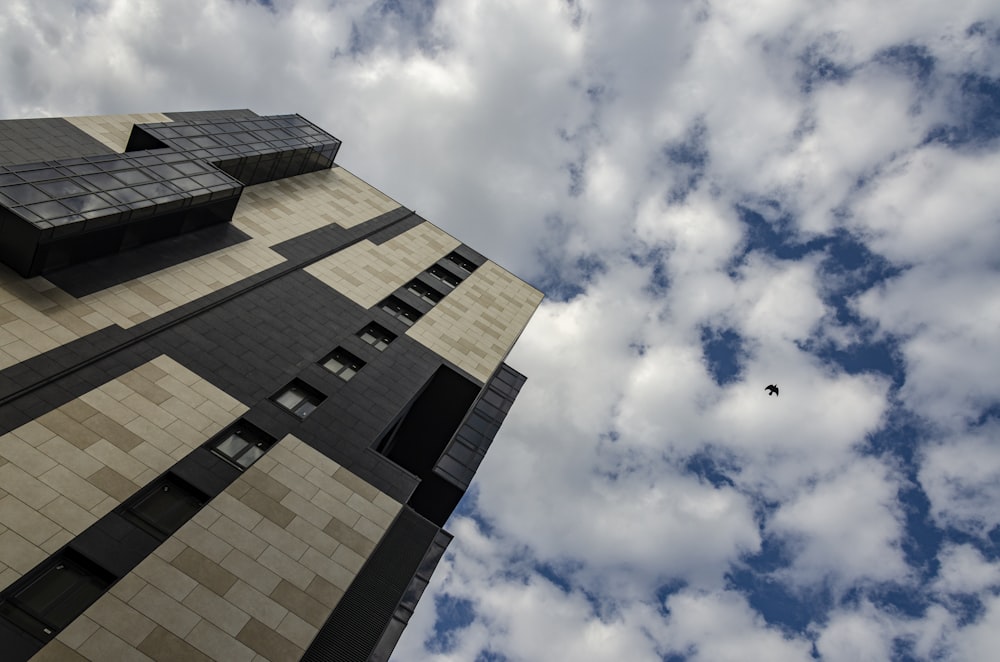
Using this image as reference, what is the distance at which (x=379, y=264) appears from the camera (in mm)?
53031

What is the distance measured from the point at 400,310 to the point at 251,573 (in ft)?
93.5

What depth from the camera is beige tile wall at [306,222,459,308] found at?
46.6 metres

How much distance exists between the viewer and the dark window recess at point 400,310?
159 feet

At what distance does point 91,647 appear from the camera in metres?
18.8

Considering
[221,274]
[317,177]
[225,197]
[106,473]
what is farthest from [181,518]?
[317,177]

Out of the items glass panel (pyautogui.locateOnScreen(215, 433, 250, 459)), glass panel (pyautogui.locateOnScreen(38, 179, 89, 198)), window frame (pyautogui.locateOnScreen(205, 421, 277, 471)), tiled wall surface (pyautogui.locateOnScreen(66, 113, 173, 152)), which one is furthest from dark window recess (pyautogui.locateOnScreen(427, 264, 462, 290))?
glass panel (pyautogui.locateOnScreen(215, 433, 250, 459))

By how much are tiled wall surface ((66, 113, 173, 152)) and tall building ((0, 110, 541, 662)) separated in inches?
10.6

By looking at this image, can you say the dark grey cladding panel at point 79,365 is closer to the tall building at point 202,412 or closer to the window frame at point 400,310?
the tall building at point 202,412

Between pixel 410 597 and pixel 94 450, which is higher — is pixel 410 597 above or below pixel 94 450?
below

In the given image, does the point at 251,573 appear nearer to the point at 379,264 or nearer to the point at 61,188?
the point at 61,188

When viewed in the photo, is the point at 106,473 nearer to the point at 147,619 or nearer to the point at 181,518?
the point at 181,518

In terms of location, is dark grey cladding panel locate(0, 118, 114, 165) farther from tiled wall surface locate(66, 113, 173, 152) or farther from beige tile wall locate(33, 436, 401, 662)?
beige tile wall locate(33, 436, 401, 662)

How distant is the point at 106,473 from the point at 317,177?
151 feet

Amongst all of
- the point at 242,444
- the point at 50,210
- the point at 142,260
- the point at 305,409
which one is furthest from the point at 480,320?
the point at 50,210
